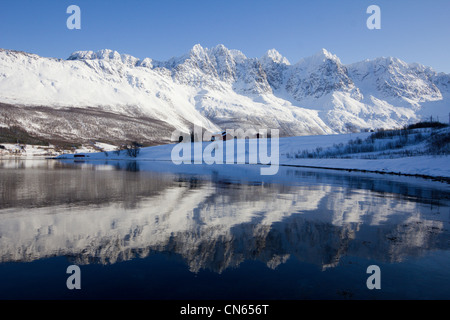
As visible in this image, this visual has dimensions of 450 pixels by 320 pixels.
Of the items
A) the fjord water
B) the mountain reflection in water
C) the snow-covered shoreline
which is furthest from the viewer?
the snow-covered shoreline

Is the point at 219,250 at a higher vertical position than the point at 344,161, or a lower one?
lower

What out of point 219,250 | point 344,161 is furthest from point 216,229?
point 344,161

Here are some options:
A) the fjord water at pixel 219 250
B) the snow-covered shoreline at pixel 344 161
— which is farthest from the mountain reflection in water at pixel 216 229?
the snow-covered shoreline at pixel 344 161

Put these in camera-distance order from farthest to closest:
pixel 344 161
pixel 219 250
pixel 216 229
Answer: pixel 344 161, pixel 216 229, pixel 219 250

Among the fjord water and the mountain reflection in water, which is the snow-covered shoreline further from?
the fjord water

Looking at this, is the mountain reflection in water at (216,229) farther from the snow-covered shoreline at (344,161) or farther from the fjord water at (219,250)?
the snow-covered shoreline at (344,161)

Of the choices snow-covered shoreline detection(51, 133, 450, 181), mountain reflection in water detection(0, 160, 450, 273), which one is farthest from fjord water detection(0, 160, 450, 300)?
snow-covered shoreline detection(51, 133, 450, 181)

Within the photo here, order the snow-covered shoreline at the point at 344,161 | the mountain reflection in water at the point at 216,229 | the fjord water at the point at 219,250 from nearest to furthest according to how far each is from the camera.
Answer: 1. the fjord water at the point at 219,250
2. the mountain reflection in water at the point at 216,229
3. the snow-covered shoreline at the point at 344,161

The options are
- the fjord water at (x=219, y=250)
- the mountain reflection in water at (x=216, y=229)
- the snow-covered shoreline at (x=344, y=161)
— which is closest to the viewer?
the fjord water at (x=219, y=250)

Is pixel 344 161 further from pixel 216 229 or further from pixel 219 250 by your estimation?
pixel 219 250

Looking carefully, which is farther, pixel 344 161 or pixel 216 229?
pixel 344 161
